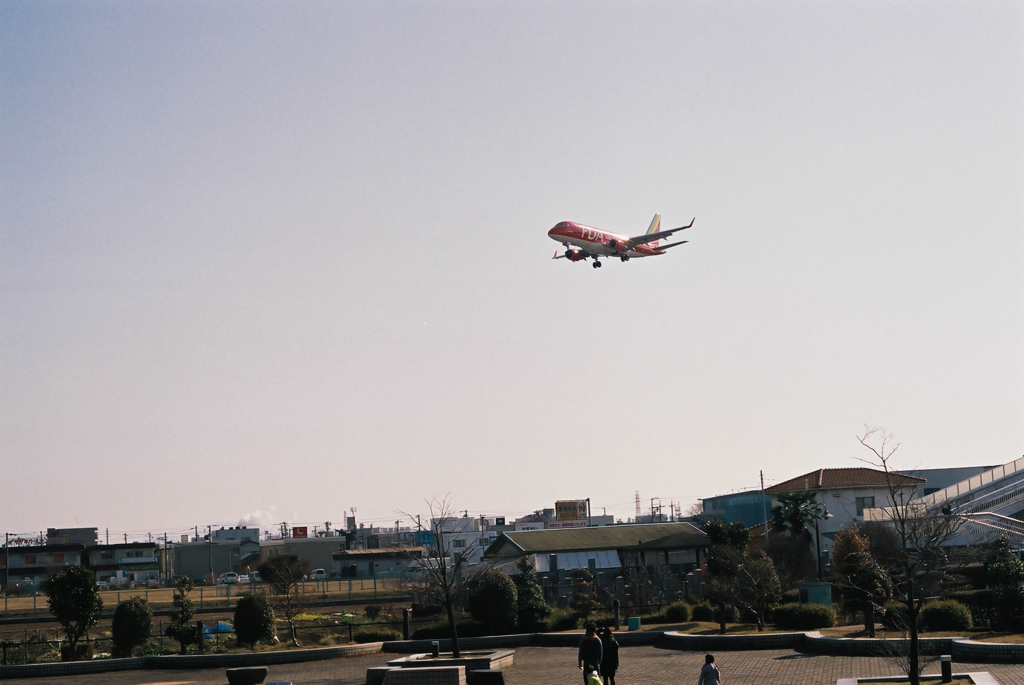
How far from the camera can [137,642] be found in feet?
115

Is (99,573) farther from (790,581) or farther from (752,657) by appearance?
(752,657)

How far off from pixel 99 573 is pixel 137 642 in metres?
73.9

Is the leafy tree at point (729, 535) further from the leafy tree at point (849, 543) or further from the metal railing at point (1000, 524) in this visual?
the metal railing at point (1000, 524)

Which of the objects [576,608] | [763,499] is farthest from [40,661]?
[763,499]

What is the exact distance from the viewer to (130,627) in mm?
34875

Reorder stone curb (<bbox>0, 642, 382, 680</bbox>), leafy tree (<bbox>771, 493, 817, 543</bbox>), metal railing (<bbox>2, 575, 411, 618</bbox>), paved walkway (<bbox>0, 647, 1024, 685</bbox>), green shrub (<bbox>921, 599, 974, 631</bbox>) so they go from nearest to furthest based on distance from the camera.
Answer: paved walkway (<bbox>0, 647, 1024, 685</bbox>) → green shrub (<bbox>921, 599, 974, 631</bbox>) → stone curb (<bbox>0, 642, 382, 680</bbox>) → leafy tree (<bbox>771, 493, 817, 543</bbox>) → metal railing (<bbox>2, 575, 411, 618</bbox>)

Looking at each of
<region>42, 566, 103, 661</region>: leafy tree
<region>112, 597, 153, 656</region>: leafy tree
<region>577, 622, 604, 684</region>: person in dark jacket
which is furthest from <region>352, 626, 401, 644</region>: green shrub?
<region>577, 622, 604, 684</region>: person in dark jacket

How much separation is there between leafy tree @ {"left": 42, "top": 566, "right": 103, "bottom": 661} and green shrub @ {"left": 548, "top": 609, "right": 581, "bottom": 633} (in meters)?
15.8

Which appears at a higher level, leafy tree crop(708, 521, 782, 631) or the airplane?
the airplane

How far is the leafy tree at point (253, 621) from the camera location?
3631 centimetres

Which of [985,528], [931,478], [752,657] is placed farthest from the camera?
[931,478]

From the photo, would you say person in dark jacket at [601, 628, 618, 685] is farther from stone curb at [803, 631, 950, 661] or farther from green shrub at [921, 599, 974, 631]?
green shrub at [921, 599, 974, 631]

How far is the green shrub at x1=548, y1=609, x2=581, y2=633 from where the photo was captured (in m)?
38.9

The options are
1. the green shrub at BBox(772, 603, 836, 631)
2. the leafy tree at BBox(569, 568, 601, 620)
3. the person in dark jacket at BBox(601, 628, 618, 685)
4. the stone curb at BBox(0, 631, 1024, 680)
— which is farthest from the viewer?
the leafy tree at BBox(569, 568, 601, 620)
